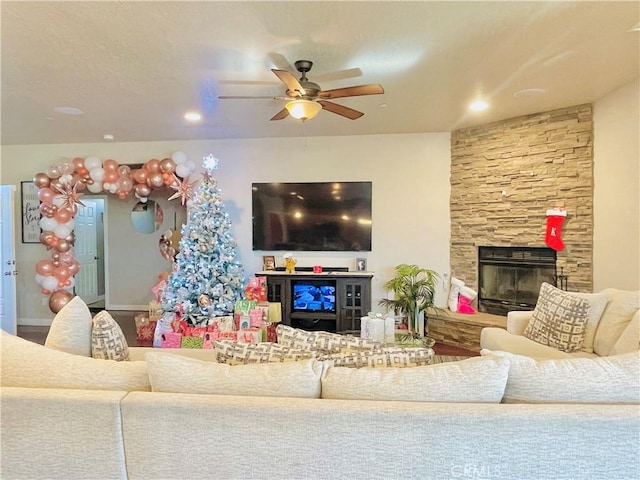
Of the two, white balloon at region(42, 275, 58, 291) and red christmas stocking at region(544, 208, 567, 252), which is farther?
white balloon at region(42, 275, 58, 291)

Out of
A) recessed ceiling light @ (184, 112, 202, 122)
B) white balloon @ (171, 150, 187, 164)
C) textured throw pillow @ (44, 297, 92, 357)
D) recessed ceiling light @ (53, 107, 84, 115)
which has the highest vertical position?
recessed ceiling light @ (184, 112, 202, 122)

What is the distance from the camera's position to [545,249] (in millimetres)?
4203

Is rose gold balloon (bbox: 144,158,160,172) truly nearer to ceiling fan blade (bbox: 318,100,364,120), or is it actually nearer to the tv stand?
the tv stand

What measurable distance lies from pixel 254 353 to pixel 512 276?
3.86 m

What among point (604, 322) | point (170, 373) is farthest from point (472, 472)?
point (604, 322)

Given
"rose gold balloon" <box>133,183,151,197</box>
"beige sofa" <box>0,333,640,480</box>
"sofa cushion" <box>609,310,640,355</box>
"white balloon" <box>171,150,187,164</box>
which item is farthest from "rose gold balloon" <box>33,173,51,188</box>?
"sofa cushion" <box>609,310,640,355</box>

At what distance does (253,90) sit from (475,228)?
10.1ft

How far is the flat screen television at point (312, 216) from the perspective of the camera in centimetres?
503

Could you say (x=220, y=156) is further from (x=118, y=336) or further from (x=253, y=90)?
(x=118, y=336)

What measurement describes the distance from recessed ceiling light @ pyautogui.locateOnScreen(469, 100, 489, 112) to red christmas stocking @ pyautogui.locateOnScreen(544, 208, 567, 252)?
1.29 metres

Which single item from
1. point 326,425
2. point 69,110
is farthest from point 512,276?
point 69,110

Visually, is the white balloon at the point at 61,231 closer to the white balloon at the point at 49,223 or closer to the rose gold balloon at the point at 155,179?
the white balloon at the point at 49,223

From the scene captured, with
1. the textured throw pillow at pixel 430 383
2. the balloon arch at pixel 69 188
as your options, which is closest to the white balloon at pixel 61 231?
the balloon arch at pixel 69 188

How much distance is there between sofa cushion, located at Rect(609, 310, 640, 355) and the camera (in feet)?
7.34
